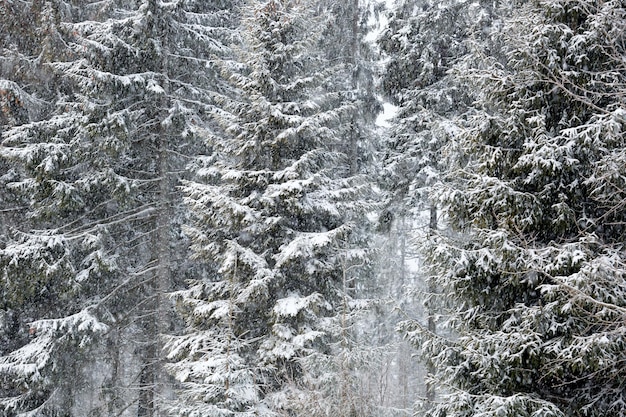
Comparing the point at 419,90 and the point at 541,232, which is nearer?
the point at 541,232

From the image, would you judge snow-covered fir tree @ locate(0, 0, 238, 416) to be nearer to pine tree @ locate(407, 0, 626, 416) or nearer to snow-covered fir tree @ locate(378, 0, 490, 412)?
snow-covered fir tree @ locate(378, 0, 490, 412)

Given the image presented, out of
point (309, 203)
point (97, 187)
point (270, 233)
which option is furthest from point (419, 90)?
point (97, 187)

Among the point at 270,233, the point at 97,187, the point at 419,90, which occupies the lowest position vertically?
the point at 270,233

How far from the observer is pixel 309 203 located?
10.4m

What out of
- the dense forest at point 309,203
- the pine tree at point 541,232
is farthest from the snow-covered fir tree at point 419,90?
the pine tree at point 541,232

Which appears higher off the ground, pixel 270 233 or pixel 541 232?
pixel 541 232

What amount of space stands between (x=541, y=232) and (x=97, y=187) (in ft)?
31.4

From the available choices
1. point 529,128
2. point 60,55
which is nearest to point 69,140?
point 60,55

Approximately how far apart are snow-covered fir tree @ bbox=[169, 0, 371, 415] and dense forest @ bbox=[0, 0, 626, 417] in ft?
0.18

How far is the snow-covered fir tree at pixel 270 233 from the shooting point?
9227 millimetres

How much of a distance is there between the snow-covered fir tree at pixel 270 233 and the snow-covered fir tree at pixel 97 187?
2075mm

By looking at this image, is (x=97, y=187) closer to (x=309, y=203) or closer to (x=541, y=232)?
(x=309, y=203)

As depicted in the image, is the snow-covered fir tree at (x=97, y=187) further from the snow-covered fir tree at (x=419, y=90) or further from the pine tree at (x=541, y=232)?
the pine tree at (x=541, y=232)

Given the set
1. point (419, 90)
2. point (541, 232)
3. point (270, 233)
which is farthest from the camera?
point (419, 90)
